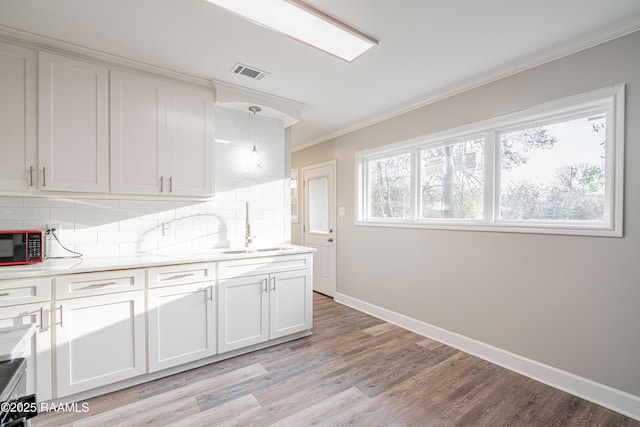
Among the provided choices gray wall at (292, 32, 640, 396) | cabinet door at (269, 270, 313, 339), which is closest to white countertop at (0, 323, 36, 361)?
cabinet door at (269, 270, 313, 339)

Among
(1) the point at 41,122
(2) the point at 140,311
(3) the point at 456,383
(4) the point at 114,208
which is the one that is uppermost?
(1) the point at 41,122

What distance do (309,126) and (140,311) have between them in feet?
9.85

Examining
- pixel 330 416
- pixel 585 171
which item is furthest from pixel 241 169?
pixel 585 171

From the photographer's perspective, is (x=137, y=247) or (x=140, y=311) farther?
(x=137, y=247)

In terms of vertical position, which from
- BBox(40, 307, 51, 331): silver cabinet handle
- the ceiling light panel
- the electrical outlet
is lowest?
BBox(40, 307, 51, 331): silver cabinet handle

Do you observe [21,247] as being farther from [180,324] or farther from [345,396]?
[345,396]

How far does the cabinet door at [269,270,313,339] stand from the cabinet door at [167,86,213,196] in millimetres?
1114

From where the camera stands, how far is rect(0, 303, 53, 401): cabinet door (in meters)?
1.83

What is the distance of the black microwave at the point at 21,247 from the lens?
197 cm

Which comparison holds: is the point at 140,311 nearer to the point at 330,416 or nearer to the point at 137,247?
the point at 137,247

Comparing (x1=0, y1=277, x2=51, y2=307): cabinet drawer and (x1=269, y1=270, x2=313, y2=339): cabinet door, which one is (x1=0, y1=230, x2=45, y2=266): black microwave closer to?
(x1=0, y1=277, x2=51, y2=307): cabinet drawer

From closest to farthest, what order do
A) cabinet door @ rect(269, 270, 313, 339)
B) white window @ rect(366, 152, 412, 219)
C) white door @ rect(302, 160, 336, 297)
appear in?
cabinet door @ rect(269, 270, 313, 339)
white window @ rect(366, 152, 412, 219)
white door @ rect(302, 160, 336, 297)

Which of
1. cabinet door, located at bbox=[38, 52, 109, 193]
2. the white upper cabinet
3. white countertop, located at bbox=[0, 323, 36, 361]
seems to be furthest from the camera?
the white upper cabinet

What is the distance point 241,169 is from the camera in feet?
10.6
